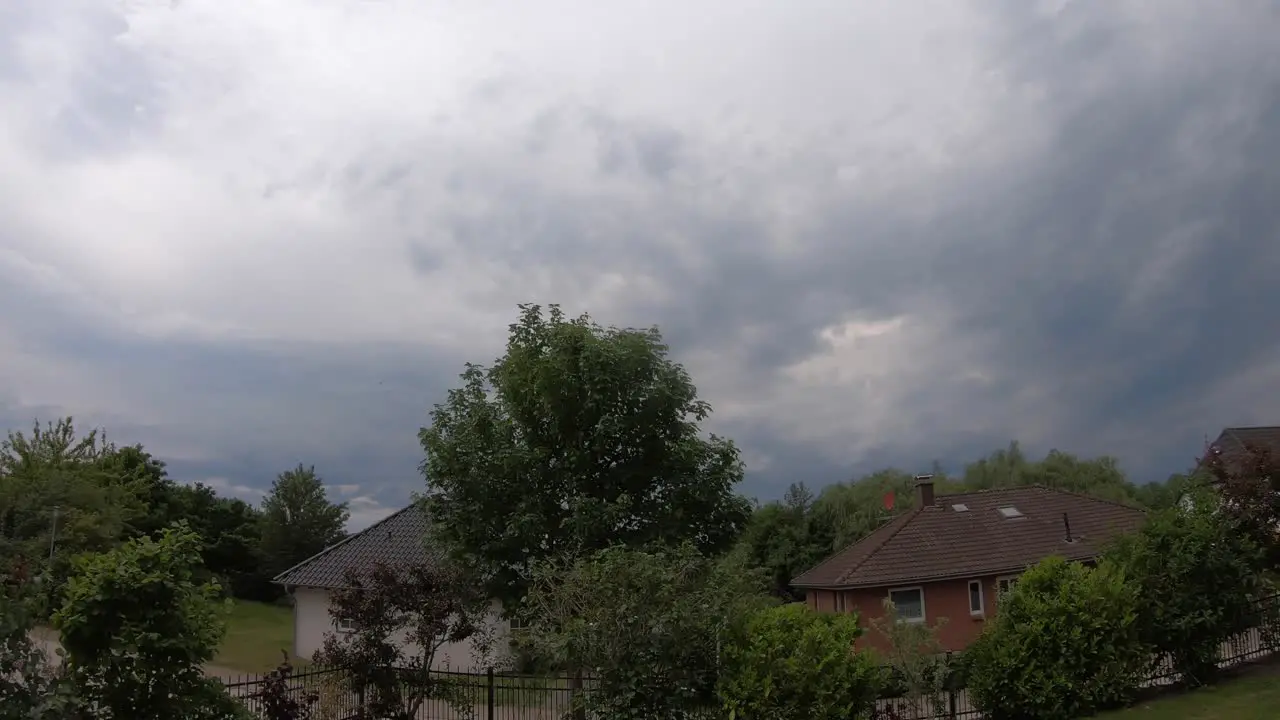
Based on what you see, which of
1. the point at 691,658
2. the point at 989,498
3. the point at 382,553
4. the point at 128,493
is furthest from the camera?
the point at 128,493

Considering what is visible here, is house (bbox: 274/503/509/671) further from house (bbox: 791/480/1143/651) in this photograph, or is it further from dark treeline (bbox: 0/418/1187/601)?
house (bbox: 791/480/1143/651)

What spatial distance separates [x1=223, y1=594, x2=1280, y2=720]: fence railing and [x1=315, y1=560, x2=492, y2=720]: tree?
222mm

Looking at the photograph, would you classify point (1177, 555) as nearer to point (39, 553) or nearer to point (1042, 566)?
point (1042, 566)

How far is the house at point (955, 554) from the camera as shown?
26875 mm

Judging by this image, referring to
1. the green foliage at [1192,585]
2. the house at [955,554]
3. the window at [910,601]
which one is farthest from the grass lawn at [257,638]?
the green foliage at [1192,585]

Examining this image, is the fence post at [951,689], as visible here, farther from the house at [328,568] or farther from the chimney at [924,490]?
the chimney at [924,490]

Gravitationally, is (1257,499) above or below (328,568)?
above

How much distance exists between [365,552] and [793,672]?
73.6 feet

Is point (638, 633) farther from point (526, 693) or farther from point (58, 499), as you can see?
point (58, 499)

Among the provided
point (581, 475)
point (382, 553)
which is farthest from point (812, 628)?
point (382, 553)

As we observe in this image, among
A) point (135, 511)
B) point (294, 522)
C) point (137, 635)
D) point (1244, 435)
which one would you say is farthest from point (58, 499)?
point (1244, 435)

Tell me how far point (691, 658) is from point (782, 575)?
87.0 feet

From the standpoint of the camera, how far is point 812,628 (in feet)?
38.9

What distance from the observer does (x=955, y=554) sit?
28.5m
